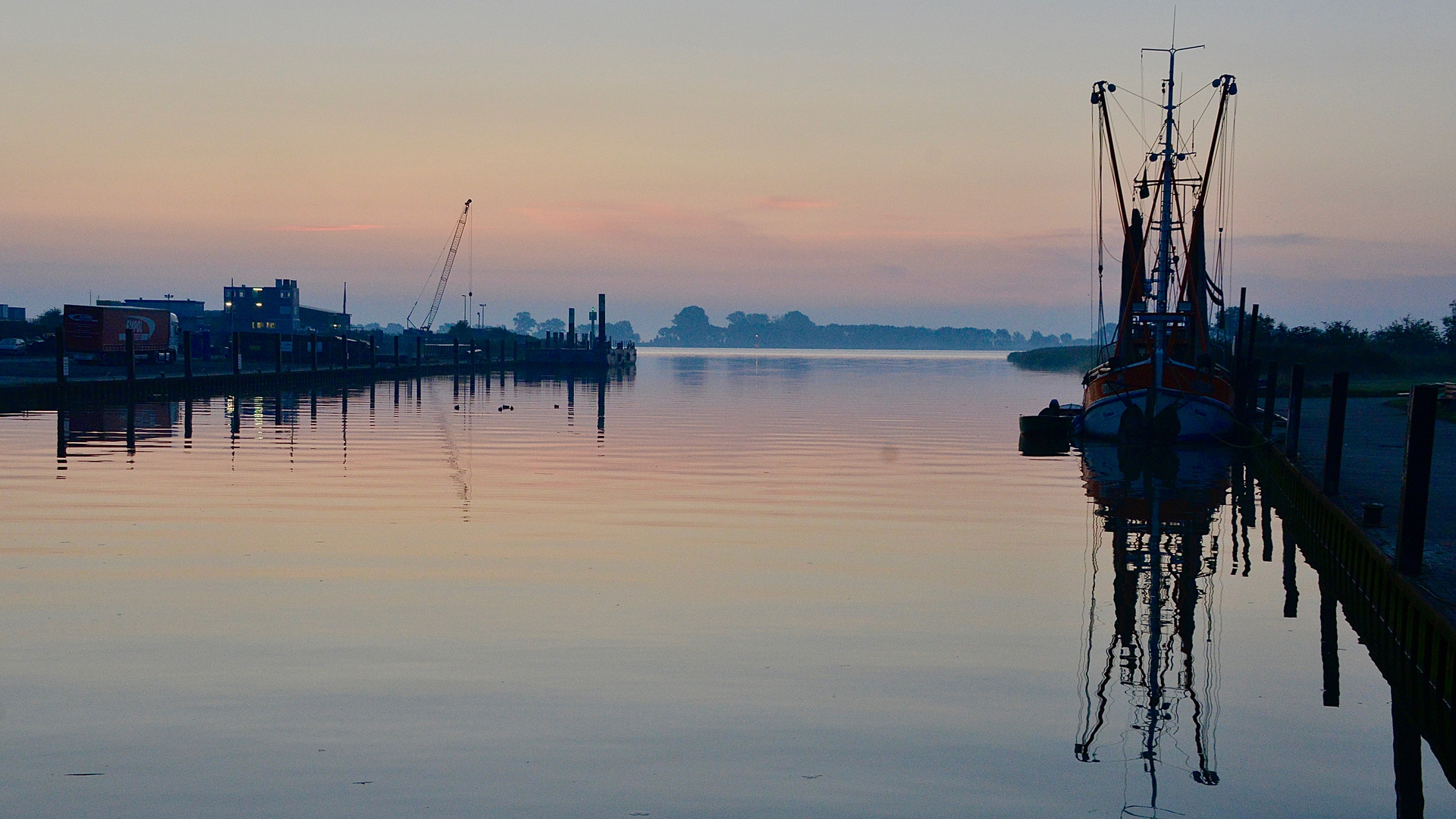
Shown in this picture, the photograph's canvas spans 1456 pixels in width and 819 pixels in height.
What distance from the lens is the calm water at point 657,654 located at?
11.1 meters

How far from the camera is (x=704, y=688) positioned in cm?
1408

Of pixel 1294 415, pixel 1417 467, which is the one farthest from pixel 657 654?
pixel 1294 415

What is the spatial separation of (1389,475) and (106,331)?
78427mm

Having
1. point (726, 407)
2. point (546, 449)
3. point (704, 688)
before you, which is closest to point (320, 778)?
point (704, 688)

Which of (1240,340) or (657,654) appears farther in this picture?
(1240,340)

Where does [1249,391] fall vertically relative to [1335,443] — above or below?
above

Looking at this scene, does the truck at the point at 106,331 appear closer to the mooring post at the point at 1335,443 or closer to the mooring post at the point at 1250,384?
the mooring post at the point at 1250,384

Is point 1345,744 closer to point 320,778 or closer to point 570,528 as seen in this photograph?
point 320,778

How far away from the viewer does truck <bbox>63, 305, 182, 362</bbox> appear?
84188mm

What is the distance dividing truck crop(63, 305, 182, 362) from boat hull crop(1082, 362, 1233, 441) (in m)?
60.9

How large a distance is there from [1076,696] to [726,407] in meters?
63.3

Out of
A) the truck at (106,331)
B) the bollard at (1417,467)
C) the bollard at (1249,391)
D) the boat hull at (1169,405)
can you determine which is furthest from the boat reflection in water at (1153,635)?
the truck at (106,331)

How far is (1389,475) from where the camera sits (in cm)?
2834

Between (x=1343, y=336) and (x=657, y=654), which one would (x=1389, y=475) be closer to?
(x=657, y=654)
